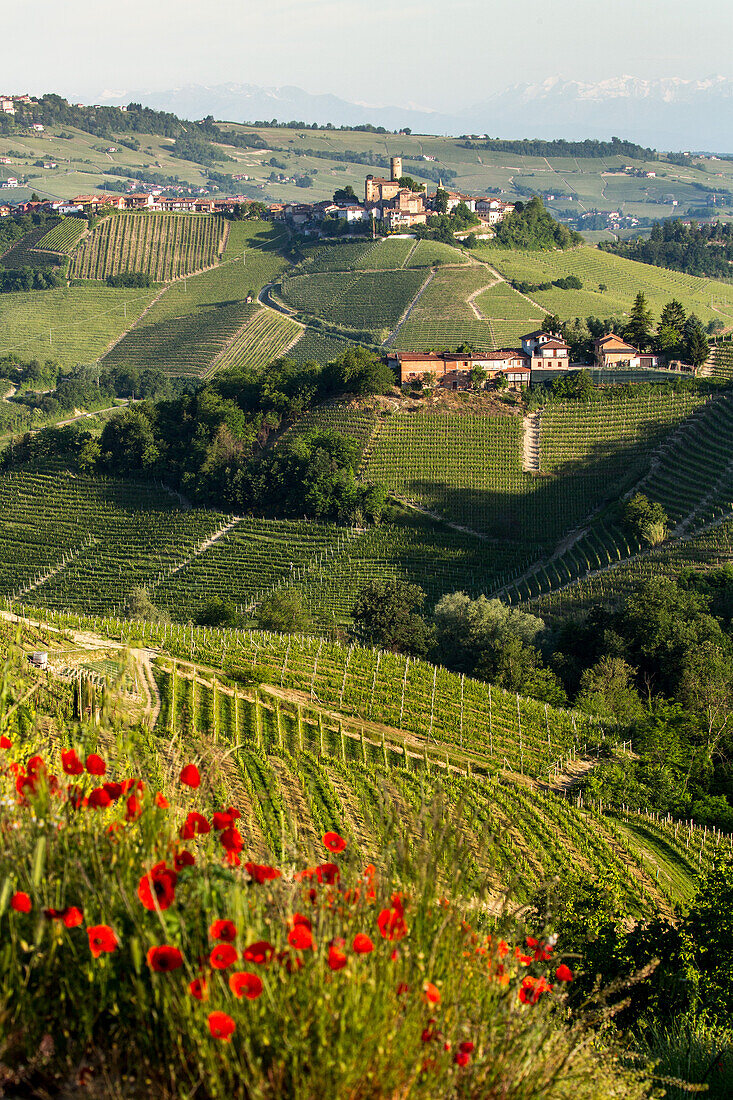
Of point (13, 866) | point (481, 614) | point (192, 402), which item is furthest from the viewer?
point (192, 402)

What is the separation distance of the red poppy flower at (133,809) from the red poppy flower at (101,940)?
89 cm

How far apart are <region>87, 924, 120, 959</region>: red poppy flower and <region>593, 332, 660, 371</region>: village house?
62159 mm

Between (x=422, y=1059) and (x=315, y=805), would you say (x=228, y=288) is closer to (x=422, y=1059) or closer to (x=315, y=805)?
(x=315, y=805)

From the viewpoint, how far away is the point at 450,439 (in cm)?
5681

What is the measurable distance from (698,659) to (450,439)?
90.5 feet

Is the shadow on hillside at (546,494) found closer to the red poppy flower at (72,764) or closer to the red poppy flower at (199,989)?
the red poppy flower at (72,764)

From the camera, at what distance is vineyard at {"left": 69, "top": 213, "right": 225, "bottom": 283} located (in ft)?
417

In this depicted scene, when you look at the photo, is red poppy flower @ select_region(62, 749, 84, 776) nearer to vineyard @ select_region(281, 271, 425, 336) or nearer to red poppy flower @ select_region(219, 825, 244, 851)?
red poppy flower @ select_region(219, 825, 244, 851)

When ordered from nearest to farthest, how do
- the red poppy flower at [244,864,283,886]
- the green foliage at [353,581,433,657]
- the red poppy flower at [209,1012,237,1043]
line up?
the red poppy flower at [209,1012,237,1043]
the red poppy flower at [244,864,283,886]
the green foliage at [353,581,433,657]

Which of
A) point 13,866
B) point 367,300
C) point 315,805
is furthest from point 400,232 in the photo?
point 13,866

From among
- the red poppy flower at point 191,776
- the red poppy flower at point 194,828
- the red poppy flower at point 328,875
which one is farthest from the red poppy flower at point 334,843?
the red poppy flower at point 191,776

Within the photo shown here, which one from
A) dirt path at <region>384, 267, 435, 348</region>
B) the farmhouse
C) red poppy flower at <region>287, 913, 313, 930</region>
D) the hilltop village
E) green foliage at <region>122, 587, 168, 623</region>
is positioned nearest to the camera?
red poppy flower at <region>287, 913, 313, 930</region>

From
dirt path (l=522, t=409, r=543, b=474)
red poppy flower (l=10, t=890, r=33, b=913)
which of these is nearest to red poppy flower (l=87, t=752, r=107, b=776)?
red poppy flower (l=10, t=890, r=33, b=913)

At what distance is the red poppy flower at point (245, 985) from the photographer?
154 inches
